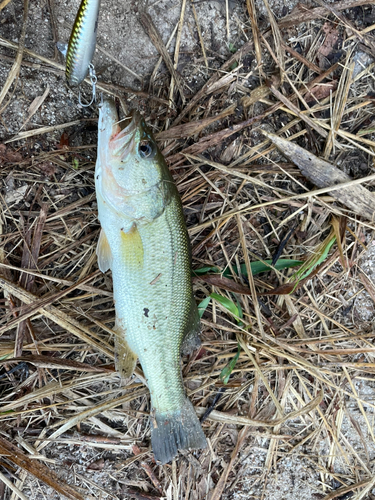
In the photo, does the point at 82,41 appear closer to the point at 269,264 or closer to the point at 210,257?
the point at 210,257

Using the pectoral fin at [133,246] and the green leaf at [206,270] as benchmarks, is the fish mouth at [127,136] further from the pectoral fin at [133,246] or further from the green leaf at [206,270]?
the green leaf at [206,270]

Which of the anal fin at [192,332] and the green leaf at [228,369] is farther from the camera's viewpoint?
the green leaf at [228,369]

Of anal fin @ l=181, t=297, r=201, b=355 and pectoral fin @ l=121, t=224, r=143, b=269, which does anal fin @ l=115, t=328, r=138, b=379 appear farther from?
pectoral fin @ l=121, t=224, r=143, b=269

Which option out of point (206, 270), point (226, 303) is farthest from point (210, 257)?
point (226, 303)

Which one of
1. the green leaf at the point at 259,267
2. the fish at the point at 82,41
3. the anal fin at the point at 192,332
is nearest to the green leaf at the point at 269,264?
the green leaf at the point at 259,267

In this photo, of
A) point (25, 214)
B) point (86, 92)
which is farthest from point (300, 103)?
point (25, 214)

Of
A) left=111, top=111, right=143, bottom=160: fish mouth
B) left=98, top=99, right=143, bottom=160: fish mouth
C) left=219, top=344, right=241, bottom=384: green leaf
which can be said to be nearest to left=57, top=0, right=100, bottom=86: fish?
left=98, top=99, right=143, bottom=160: fish mouth
